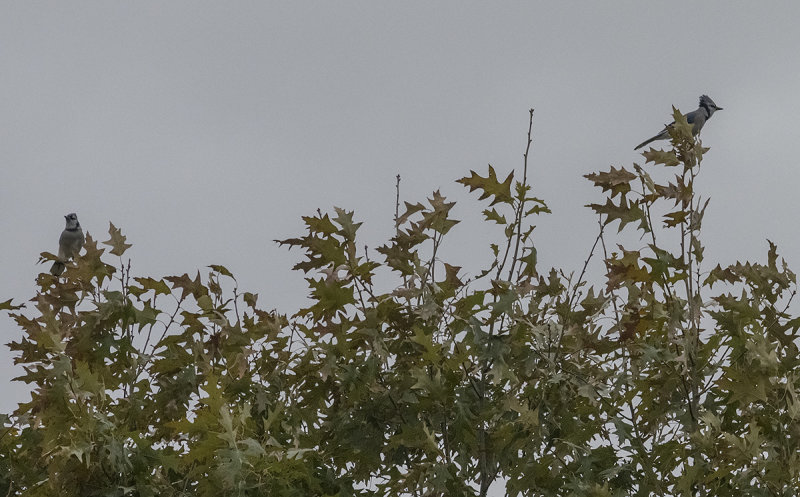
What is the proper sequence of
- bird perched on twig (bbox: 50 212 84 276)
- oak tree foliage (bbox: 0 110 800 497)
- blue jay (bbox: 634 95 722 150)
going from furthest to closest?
bird perched on twig (bbox: 50 212 84 276), blue jay (bbox: 634 95 722 150), oak tree foliage (bbox: 0 110 800 497)

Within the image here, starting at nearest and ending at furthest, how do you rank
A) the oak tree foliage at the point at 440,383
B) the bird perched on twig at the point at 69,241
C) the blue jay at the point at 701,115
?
the oak tree foliage at the point at 440,383, the blue jay at the point at 701,115, the bird perched on twig at the point at 69,241

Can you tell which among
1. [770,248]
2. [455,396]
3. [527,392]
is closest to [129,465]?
[455,396]

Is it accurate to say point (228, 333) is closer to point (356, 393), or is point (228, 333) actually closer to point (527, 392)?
point (356, 393)

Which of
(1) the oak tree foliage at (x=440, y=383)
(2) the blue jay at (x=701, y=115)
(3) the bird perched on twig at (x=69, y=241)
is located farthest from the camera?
(3) the bird perched on twig at (x=69, y=241)

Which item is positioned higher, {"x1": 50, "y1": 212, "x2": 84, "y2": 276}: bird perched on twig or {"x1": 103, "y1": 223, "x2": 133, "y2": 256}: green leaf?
{"x1": 50, "y1": 212, "x2": 84, "y2": 276}: bird perched on twig

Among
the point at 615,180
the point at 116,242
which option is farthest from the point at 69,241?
the point at 615,180

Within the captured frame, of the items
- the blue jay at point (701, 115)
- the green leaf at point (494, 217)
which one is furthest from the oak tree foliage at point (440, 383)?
the blue jay at point (701, 115)

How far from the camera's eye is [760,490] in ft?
17.9

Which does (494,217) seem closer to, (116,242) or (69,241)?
(116,242)

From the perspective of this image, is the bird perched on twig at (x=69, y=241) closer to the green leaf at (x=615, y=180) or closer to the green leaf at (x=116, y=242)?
the green leaf at (x=116, y=242)

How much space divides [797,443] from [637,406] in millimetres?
991

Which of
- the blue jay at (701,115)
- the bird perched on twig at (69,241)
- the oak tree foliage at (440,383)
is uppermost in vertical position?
the blue jay at (701,115)

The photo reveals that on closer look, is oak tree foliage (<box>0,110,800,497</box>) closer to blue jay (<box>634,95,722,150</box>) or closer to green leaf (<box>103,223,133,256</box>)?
green leaf (<box>103,223,133,256</box>)

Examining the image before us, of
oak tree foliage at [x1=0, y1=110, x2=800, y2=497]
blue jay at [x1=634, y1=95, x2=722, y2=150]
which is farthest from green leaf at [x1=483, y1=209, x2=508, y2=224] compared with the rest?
blue jay at [x1=634, y1=95, x2=722, y2=150]
